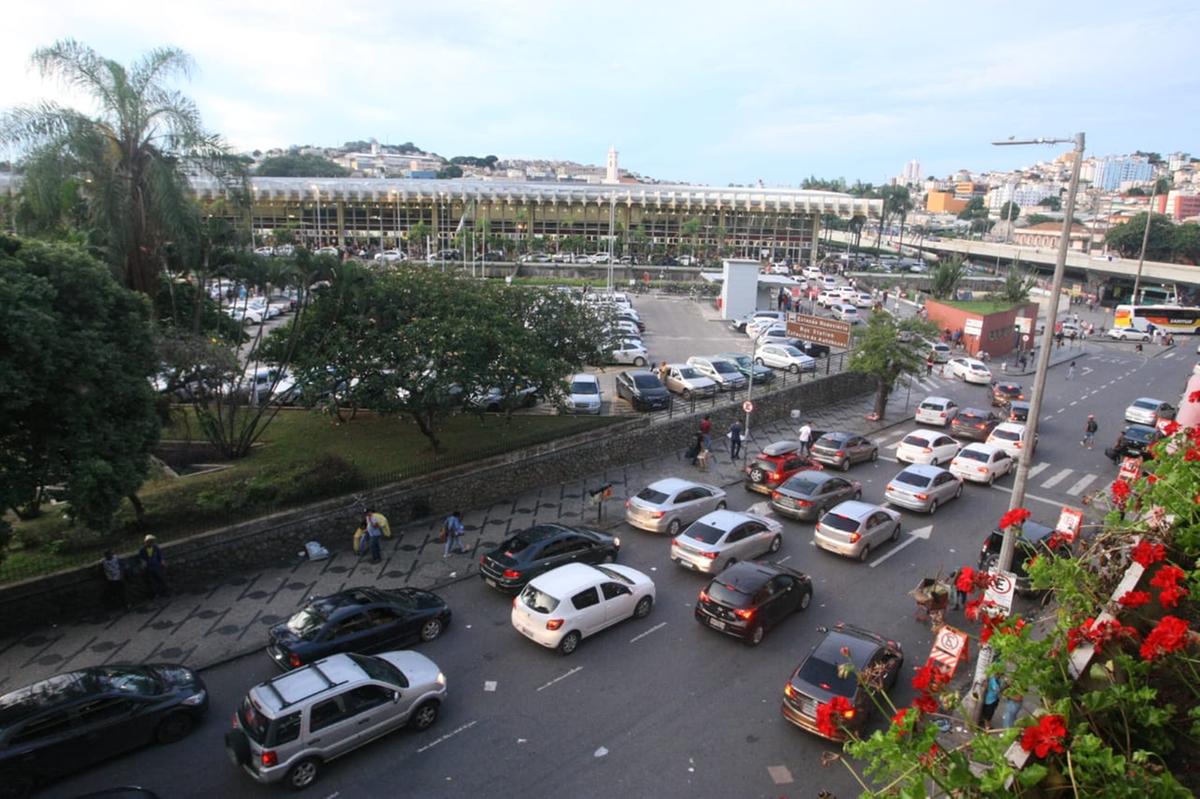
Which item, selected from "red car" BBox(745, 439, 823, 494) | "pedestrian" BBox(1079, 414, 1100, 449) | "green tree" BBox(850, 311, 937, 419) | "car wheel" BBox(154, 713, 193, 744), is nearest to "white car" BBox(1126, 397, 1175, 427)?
"pedestrian" BBox(1079, 414, 1100, 449)

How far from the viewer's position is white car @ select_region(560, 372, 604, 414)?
26.6 m

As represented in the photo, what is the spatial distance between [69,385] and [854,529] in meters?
16.8

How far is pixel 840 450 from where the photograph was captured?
25.0 meters

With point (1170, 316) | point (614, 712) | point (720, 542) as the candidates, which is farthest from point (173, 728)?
point (1170, 316)

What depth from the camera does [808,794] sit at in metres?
10.3

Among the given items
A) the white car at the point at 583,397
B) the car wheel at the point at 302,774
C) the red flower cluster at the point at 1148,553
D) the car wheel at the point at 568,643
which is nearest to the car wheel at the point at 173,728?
the car wheel at the point at 302,774

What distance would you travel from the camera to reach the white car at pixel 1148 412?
30.5 meters

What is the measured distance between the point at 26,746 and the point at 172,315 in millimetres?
14115

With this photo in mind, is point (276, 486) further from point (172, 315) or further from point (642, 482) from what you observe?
point (642, 482)

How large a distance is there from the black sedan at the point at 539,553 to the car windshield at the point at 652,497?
217cm

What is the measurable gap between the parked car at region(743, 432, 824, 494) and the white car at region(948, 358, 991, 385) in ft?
69.4

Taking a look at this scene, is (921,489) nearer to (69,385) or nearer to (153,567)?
(153,567)

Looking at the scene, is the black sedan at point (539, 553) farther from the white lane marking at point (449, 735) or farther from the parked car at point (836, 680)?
the parked car at point (836, 680)

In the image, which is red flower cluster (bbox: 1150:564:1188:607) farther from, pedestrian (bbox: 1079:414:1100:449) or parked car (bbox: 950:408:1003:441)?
pedestrian (bbox: 1079:414:1100:449)
